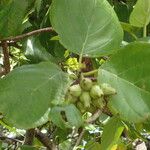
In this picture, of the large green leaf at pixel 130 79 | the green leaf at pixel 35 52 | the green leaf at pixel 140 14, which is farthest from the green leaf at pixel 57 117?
the green leaf at pixel 35 52

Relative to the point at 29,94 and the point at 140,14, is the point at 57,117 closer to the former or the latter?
the point at 29,94

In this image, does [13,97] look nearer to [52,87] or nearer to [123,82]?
[52,87]

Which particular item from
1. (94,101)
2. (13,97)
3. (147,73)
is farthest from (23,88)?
(147,73)

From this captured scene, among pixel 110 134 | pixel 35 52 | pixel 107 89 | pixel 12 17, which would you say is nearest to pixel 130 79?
pixel 107 89

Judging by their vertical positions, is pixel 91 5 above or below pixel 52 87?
above

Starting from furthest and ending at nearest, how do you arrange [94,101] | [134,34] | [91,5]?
[134,34] → [91,5] → [94,101]

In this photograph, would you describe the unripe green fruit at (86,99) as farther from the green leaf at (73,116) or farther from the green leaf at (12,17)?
the green leaf at (12,17)
